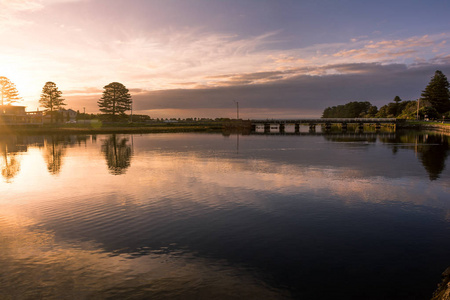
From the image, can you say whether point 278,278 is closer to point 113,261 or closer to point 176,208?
point 113,261

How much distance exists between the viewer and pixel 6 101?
114 meters

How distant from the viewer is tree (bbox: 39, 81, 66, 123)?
113750 mm

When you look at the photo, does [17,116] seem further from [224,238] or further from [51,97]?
[224,238]

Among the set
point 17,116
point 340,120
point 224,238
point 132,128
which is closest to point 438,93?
point 340,120

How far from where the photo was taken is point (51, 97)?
376 feet

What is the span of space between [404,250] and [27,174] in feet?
99.1

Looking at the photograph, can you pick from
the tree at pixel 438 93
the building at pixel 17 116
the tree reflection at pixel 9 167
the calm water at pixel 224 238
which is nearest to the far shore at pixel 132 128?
the building at pixel 17 116

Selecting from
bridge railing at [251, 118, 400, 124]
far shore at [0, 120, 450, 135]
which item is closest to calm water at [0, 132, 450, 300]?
far shore at [0, 120, 450, 135]

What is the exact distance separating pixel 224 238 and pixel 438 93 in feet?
571

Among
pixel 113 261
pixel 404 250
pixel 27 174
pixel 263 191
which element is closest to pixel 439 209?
pixel 404 250

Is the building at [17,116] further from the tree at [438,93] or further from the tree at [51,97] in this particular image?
the tree at [438,93]

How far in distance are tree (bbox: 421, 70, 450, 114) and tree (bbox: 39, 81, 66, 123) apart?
16964cm

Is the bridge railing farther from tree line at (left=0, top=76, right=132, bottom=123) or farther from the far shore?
tree line at (left=0, top=76, right=132, bottom=123)

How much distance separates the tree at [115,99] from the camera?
127750 millimetres
